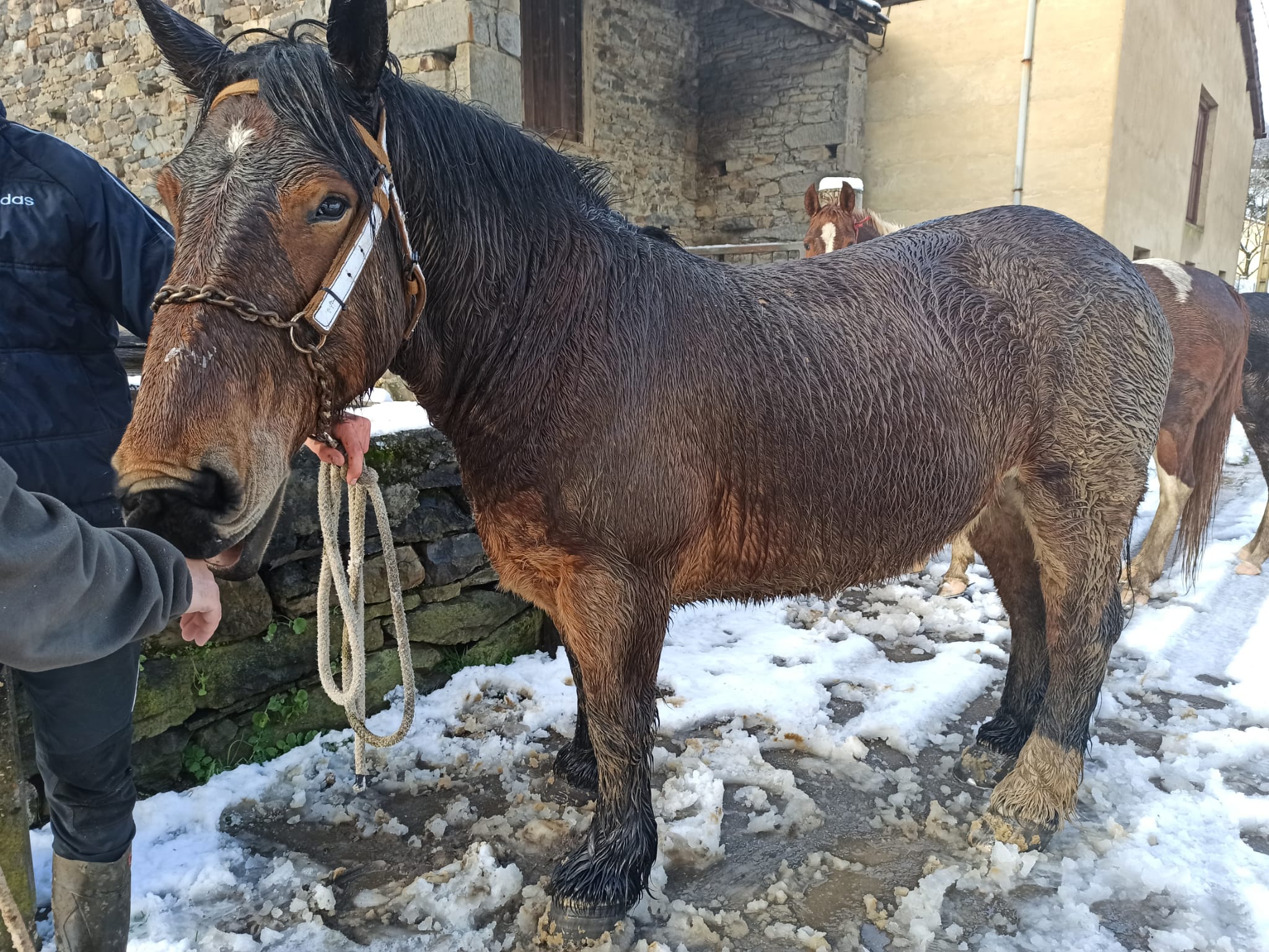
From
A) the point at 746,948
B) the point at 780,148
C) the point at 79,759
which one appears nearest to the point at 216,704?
the point at 79,759

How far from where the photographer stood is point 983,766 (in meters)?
2.70

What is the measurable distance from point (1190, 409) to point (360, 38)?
216 inches

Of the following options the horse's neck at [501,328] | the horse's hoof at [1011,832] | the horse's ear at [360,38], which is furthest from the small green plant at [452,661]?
the horse's ear at [360,38]

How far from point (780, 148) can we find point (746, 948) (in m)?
10.8

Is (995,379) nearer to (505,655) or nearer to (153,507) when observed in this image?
(153,507)

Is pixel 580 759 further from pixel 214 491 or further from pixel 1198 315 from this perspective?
pixel 1198 315

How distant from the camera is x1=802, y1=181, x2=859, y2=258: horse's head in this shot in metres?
5.81

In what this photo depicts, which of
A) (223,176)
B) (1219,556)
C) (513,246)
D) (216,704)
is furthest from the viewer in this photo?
(1219,556)

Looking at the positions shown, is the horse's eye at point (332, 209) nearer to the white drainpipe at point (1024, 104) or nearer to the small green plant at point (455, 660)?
the small green plant at point (455, 660)

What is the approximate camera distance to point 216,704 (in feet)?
8.35

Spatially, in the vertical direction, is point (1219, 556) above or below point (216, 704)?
below

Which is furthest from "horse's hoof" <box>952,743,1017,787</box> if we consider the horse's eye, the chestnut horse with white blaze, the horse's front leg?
the horse's eye

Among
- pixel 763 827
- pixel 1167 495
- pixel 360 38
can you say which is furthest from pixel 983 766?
pixel 1167 495

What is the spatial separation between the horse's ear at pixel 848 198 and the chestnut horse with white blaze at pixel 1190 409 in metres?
1.47
